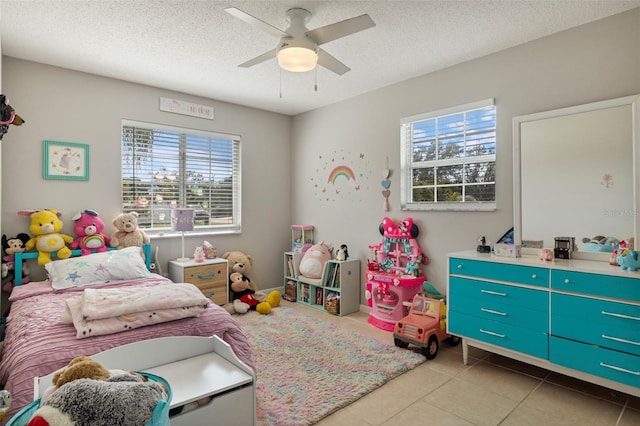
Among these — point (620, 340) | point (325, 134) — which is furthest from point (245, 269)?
point (620, 340)

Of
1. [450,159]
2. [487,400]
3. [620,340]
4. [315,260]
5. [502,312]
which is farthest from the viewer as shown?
[315,260]

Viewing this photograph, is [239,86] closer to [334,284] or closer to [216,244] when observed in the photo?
[216,244]

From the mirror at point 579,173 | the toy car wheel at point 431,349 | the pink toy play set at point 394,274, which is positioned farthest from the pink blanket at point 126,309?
the mirror at point 579,173

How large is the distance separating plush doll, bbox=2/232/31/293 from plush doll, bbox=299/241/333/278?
2.68m

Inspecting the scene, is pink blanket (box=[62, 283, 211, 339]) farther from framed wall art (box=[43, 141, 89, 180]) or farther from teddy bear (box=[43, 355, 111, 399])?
framed wall art (box=[43, 141, 89, 180])

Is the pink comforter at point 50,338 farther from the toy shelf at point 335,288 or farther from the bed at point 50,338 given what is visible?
the toy shelf at point 335,288

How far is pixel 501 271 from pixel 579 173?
926mm

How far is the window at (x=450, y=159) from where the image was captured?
313 centimetres

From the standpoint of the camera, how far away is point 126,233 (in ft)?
11.6

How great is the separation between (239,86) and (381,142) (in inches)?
65.0

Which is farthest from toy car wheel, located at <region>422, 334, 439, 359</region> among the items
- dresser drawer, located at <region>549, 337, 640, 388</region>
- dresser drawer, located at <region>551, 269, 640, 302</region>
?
dresser drawer, located at <region>551, 269, 640, 302</region>

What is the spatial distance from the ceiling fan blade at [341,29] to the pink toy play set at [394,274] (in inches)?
78.2

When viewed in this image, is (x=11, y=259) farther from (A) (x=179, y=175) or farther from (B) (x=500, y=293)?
(B) (x=500, y=293)

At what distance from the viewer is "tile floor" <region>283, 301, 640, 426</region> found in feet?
6.70
